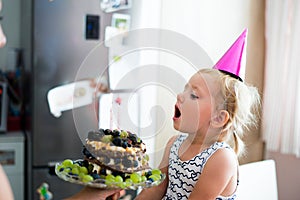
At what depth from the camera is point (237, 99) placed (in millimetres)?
1334

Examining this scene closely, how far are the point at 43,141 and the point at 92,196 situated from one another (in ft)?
4.23

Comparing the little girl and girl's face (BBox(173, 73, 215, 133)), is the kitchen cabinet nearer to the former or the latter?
the little girl

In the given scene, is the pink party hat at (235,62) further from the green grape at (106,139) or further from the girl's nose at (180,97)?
the green grape at (106,139)

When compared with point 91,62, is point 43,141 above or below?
below

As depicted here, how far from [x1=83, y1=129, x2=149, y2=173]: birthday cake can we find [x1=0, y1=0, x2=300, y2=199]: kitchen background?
2.60 ft

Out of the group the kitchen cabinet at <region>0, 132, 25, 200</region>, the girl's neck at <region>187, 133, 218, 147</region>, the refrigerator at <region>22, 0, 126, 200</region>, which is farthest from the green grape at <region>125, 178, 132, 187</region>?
the kitchen cabinet at <region>0, 132, 25, 200</region>

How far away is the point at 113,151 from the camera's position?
1078 mm

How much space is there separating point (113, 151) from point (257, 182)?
789 mm

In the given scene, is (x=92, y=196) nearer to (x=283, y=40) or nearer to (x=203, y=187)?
(x=203, y=187)

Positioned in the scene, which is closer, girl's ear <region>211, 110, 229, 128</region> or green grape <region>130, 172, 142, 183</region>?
green grape <region>130, 172, 142, 183</region>

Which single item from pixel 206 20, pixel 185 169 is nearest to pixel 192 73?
pixel 185 169

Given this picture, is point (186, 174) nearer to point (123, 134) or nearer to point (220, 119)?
point (220, 119)

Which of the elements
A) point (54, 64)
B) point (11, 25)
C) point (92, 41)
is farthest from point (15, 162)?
point (11, 25)

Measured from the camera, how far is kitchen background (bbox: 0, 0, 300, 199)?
2.27 meters
